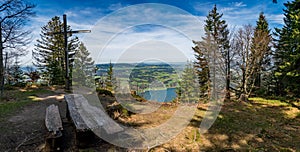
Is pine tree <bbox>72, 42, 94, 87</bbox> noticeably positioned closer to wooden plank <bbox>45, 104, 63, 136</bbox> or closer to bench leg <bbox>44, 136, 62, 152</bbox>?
wooden plank <bbox>45, 104, 63, 136</bbox>

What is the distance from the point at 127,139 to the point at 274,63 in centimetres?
1721

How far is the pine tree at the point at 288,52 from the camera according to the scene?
40.4 ft

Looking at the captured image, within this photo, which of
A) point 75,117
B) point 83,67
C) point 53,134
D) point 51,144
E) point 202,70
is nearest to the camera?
point 51,144

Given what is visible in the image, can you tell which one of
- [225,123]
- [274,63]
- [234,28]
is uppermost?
[234,28]

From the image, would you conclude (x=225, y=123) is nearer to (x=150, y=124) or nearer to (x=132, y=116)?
(x=150, y=124)

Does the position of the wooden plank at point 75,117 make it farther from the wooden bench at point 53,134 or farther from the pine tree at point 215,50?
the pine tree at point 215,50

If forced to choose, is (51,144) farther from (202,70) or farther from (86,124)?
(202,70)

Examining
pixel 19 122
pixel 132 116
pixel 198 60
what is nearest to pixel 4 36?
pixel 19 122

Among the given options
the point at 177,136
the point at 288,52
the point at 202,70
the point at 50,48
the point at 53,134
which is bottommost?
the point at 177,136

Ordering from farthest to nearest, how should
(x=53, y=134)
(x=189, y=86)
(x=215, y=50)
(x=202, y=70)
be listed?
(x=189, y=86) < (x=202, y=70) < (x=215, y=50) < (x=53, y=134)

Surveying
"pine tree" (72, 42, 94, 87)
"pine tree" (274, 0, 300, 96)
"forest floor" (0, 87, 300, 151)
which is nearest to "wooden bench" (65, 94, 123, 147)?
"forest floor" (0, 87, 300, 151)

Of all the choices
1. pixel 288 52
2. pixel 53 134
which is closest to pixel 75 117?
pixel 53 134

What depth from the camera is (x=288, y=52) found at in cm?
1382

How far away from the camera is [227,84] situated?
14.4m
